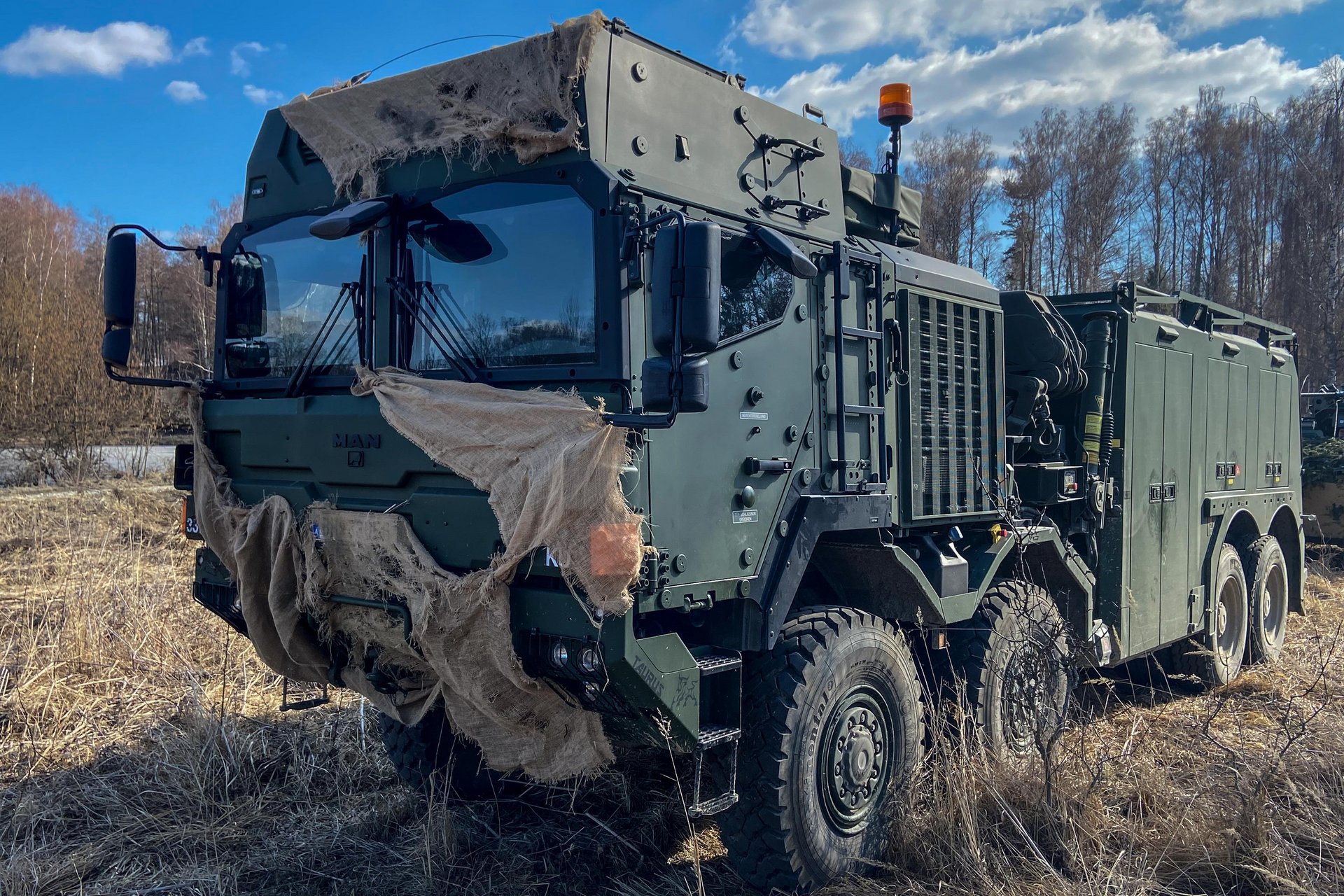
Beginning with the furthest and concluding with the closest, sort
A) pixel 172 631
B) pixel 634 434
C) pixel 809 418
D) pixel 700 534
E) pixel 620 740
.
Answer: pixel 172 631
pixel 809 418
pixel 620 740
pixel 700 534
pixel 634 434

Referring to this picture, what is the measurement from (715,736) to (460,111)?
2.54 m

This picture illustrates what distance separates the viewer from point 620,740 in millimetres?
3998

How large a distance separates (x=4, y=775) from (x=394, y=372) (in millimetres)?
3677

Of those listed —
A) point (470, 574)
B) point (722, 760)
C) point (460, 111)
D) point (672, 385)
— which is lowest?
point (722, 760)

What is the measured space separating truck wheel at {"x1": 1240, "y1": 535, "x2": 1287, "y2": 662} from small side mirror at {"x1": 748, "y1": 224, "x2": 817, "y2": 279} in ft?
20.7

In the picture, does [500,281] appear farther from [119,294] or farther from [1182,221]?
[1182,221]

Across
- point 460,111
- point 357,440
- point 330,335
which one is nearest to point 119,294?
point 330,335

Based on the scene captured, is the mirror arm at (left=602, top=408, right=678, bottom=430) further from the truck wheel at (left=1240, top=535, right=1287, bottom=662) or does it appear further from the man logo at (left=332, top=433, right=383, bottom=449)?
the truck wheel at (left=1240, top=535, right=1287, bottom=662)

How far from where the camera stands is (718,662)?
12.5ft

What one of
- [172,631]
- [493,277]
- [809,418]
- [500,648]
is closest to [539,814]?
[500,648]

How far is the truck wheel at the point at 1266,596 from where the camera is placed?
834cm

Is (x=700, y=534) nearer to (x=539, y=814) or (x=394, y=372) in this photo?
(x=394, y=372)

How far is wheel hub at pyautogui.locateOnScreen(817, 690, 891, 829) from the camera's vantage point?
430 cm

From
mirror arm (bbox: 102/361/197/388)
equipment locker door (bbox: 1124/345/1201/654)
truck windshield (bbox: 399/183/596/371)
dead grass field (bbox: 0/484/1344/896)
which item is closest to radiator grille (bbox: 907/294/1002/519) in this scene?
dead grass field (bbox: 0/484/1344/896)
